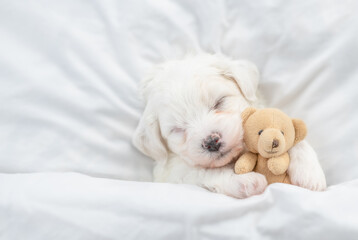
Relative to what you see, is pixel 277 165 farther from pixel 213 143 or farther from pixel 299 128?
pixel 213 143

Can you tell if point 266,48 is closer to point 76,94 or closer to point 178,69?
point 178,69

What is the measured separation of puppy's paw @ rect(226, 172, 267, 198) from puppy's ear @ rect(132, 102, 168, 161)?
482 mm

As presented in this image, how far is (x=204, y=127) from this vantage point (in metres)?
1.61

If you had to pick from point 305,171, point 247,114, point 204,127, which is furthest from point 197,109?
point 305,171

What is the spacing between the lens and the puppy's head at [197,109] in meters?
1.56

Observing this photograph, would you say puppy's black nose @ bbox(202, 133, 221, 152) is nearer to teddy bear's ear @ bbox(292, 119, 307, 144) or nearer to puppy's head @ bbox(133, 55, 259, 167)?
puppy's head @ bbox(133, 55, 259, 167)

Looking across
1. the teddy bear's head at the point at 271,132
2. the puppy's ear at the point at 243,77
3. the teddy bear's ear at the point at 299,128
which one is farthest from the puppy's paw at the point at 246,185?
the puppy's ear at the point at 243,77

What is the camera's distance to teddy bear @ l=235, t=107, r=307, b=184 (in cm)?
134

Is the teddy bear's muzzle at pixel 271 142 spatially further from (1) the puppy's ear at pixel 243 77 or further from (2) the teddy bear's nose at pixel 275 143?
(1) the puppy's ear at pixel 243 77

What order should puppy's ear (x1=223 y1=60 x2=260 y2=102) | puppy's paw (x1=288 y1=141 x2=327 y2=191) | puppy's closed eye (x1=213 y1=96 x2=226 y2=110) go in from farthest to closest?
puppy's ear (x1=223 y1=60 x2=260 y2=102), puppy's closed eye (x1=213 y1=96 x2=226 y2=110), puppy's paw (x1=288 y1=141 x2=327 y2=191)

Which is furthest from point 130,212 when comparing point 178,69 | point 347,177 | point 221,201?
point 347,177

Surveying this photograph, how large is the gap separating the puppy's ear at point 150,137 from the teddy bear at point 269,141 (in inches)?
18.4

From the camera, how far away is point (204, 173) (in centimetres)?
169

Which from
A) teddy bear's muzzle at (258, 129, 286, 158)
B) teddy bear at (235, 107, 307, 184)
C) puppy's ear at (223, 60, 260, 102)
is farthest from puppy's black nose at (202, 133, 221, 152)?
puppy's ear at (223, 60, 260, 102)
